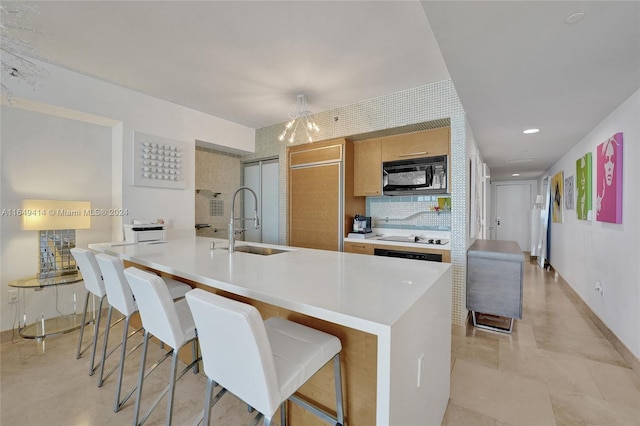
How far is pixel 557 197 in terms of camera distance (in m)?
4.91

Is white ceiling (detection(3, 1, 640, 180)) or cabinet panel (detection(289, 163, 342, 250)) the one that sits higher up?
white ceiling (detection(3, 1, 640, 180))

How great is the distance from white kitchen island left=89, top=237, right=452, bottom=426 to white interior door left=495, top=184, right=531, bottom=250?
7667mm

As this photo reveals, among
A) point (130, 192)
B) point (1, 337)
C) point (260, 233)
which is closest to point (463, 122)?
point (260, 233)

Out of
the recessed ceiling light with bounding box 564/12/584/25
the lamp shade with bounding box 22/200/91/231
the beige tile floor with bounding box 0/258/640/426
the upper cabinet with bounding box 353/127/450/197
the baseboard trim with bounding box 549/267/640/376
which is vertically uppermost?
the recessed ceiling light with bounding box 564/12/584/25

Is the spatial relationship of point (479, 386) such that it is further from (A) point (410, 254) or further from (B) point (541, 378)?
(A) point (410, 254)

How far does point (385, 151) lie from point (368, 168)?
Result: 0.31 metres

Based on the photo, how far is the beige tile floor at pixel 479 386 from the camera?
1600 millimetres

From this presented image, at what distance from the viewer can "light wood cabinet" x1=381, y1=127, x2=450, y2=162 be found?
2987 mm

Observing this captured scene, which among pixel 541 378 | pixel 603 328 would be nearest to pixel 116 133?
pixel 541 378

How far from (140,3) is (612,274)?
4.31 m

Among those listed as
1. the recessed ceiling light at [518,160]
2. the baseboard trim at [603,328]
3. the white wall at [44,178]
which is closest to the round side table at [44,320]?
the white wall at [44,178]

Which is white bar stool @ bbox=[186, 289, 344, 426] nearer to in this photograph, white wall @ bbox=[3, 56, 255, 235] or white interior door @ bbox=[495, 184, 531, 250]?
white wall @ bbox=[3, 56, 255, 235]

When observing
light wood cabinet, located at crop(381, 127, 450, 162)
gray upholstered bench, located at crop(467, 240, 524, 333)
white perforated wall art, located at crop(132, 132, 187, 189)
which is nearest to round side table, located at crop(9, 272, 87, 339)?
white perforated wall art, located at crop(132, 132, 187, 189)

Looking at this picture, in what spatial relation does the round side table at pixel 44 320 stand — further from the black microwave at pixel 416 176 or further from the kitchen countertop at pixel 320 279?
the black microwave at pixel 416 176
